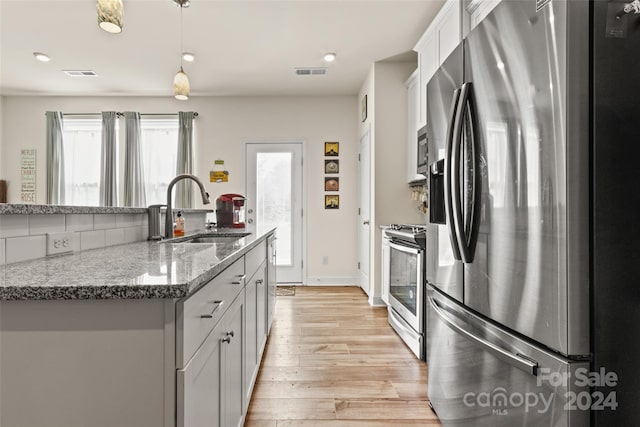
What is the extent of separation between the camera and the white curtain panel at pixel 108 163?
4879 mm

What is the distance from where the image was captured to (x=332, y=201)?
4.99m

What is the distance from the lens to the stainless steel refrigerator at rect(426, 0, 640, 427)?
836mm

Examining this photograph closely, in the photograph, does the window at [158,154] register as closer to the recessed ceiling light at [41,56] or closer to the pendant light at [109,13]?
the recessed ceiling light at [41,56]

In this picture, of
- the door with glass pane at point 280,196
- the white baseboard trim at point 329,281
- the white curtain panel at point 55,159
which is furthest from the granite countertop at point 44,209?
the white curtain panel at point 55,159

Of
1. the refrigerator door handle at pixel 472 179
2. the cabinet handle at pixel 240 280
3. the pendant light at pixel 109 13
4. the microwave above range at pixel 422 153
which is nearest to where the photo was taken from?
the refrigerator door handle at pixel 472 179

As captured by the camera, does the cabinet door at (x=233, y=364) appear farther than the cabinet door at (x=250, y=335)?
No

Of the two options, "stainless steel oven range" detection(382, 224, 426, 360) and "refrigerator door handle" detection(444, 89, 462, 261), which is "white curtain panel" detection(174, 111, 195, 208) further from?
"refrigerator door handle" detection(444, 89, 462, 261)

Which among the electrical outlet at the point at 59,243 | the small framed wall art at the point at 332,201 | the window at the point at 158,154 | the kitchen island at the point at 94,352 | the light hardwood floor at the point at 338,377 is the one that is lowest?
the light hardwood floor at the point at 338,377

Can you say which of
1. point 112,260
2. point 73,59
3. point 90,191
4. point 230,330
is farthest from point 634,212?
point 90,191

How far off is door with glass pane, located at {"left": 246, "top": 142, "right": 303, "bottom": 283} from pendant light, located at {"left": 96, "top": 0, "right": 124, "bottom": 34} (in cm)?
322

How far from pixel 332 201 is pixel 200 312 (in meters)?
4.15

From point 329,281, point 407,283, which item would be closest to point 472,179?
point 407,283

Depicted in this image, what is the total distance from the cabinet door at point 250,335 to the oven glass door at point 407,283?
3.79 feet

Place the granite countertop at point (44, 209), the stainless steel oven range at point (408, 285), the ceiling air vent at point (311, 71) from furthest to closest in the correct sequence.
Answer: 1. the ceiling air vent at point (311, 71)
2. the stainless steel oven range at point (408, 285)
3. the granite countertop at point (44, 209)
